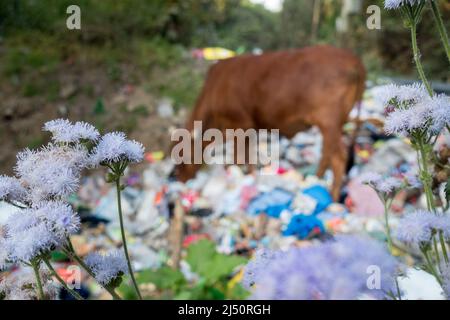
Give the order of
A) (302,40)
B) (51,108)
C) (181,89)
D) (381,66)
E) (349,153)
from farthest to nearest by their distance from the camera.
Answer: (302,40) → (381,66) → (181,89) → (51,108) → (349,153)

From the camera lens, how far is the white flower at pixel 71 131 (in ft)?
1.52

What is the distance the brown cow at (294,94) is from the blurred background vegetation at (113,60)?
0.63 meters

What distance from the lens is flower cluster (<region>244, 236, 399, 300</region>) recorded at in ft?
1.16

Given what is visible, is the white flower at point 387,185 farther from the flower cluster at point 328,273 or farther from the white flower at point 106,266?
the white flower at point 106,266

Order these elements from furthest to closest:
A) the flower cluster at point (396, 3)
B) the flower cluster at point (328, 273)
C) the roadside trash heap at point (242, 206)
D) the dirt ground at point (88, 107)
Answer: the dirt ground at point (88, 107) → the roadside trash heap at point (242, 206) → the flower cluster at point (396, 3) → the flower cluster at point (328, 273)

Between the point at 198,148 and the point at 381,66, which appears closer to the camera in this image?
the point at 198,148

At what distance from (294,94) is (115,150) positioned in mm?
2825

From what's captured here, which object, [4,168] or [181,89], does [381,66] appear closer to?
[181,89]

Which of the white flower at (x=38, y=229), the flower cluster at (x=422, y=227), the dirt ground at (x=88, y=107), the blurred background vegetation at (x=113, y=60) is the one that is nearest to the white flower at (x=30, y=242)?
the white flower at (x=38, y=229)

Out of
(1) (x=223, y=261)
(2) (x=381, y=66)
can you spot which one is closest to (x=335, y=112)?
(1) (x=223, y=261)

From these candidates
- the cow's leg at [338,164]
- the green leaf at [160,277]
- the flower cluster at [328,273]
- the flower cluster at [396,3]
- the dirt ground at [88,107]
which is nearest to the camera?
the flower cluster at [328,273]

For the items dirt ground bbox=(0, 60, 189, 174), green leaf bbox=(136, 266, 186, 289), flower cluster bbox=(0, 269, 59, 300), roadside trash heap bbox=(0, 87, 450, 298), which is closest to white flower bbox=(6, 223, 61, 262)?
flower cluster bbox=(0, 269, 59, 300)

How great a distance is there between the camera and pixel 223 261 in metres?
1.33
